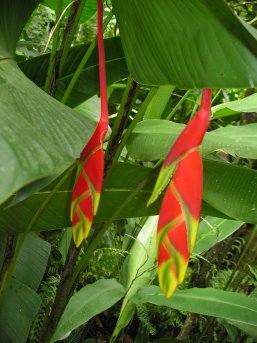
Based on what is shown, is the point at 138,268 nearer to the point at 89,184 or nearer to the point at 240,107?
the point at 240,107

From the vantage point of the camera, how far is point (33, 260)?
3.16ft

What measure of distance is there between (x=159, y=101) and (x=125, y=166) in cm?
34

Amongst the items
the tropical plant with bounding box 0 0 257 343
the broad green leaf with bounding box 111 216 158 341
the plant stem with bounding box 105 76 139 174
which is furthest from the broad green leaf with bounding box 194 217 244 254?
the plant stem with bounding box 105 76 139 174

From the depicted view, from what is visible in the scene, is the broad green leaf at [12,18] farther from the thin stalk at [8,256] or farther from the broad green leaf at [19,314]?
the broad green leaf at [19,314]

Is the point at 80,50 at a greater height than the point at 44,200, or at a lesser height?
greater

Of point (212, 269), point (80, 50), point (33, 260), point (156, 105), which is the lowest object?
point (212, 269)

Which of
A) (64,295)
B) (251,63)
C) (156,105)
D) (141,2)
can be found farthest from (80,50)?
(251,63)

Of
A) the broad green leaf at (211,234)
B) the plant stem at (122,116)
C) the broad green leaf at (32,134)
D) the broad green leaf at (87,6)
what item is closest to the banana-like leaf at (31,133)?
the broad green leaf at (32,134)

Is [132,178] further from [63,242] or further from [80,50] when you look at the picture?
[63,242]

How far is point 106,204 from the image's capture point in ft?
2.36

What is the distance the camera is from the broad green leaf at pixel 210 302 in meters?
0.90

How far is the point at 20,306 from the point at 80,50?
0.51 m

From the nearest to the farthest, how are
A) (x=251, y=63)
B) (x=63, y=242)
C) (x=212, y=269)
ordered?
1. (x=251, y=63)
2. (x=63, y=242)
3. (x=212, y=269)

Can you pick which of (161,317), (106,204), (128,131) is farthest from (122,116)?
(161,317)
